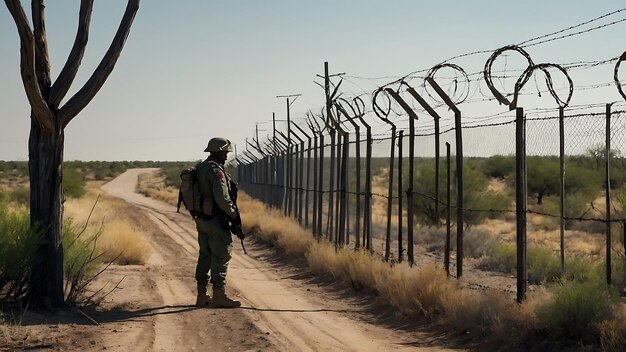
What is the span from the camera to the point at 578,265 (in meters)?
12.4

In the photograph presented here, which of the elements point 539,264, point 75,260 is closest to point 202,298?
point 75,260

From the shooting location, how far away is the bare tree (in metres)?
8.15

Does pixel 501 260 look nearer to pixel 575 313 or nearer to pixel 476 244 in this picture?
pixel 476 244

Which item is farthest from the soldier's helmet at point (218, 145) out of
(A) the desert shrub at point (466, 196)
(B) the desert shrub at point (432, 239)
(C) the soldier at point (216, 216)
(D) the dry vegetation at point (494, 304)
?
(A) the desert shrub at point (466, 196)

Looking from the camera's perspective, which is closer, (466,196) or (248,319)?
(248,319)

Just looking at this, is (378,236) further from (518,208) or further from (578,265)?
(518,208)

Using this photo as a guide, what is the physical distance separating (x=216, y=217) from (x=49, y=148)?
2.01 m

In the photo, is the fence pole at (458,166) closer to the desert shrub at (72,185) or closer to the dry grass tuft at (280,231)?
the dry grass tuft at (280,231)

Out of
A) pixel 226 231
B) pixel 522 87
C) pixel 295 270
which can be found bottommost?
pixel 295 270

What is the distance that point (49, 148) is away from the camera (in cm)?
816

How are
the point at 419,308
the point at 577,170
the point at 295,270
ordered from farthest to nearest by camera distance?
the point at 577,170, the point at 295,270, the point at 419,308

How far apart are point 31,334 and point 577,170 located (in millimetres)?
28409

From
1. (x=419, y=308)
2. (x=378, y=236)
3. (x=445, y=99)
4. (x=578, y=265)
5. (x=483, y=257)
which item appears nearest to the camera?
(x=419, y=308)

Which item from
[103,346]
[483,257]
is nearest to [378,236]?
[483,257]
